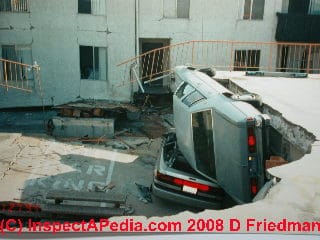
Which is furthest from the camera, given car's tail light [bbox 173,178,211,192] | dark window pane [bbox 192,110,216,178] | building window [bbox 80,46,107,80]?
building window [bbox 80,46,107,80]

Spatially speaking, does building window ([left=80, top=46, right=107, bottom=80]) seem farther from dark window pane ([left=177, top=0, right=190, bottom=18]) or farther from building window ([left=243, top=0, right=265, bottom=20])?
building window ([left=243, top=0, right=265, bottom=20])

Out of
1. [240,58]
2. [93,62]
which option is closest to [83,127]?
[93,62]

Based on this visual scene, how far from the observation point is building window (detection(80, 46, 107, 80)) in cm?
1741

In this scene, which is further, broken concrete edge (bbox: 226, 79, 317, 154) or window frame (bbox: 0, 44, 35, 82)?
window frame (bbox: 0, 44, 35, 82)

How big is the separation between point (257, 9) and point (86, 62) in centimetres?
880

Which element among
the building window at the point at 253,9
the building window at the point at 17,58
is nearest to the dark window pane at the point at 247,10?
the building window at the point at 253,9

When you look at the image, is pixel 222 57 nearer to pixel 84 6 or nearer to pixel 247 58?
pixel 247 58

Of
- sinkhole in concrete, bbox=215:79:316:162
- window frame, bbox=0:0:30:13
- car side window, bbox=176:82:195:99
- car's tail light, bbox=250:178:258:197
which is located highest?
window frame, bbox=0:0:30:13

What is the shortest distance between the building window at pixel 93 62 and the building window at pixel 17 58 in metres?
2.51

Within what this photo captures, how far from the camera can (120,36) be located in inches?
674

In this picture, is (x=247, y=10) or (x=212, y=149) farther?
(x=247, y=10)

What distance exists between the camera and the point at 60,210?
7.56 meters

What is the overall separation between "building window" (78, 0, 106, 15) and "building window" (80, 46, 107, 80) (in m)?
1.68

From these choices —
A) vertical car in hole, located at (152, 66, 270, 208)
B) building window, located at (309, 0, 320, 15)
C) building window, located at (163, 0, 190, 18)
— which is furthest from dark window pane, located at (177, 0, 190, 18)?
vertical car in hole, located at (152, 66, 270, 208)
